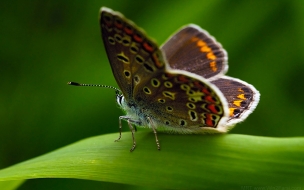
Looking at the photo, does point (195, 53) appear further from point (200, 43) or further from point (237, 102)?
point (237, 102)

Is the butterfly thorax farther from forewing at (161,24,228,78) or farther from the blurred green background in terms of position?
the blurred green background

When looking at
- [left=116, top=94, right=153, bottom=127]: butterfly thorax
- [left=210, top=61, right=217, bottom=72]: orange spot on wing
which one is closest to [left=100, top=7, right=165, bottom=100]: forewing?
[left=116, top=94, right=153, bottom=127]: butterfly thorax

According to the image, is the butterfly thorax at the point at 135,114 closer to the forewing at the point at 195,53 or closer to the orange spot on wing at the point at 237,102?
the forewing at the point at 195,53

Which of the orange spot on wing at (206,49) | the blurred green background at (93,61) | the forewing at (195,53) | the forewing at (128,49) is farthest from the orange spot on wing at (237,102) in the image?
the blurred green background at (93,61)

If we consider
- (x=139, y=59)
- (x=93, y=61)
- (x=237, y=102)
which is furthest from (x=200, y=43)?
(x=93, y=61)

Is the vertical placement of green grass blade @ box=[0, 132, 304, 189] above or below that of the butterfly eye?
below

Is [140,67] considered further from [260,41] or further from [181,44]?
[260,41]

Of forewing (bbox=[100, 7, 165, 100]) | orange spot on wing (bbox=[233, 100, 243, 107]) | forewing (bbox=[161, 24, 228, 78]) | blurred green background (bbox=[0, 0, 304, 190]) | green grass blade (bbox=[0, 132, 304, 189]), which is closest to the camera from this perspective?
green grass blade (bbox=[0, 132, 304, 189])
